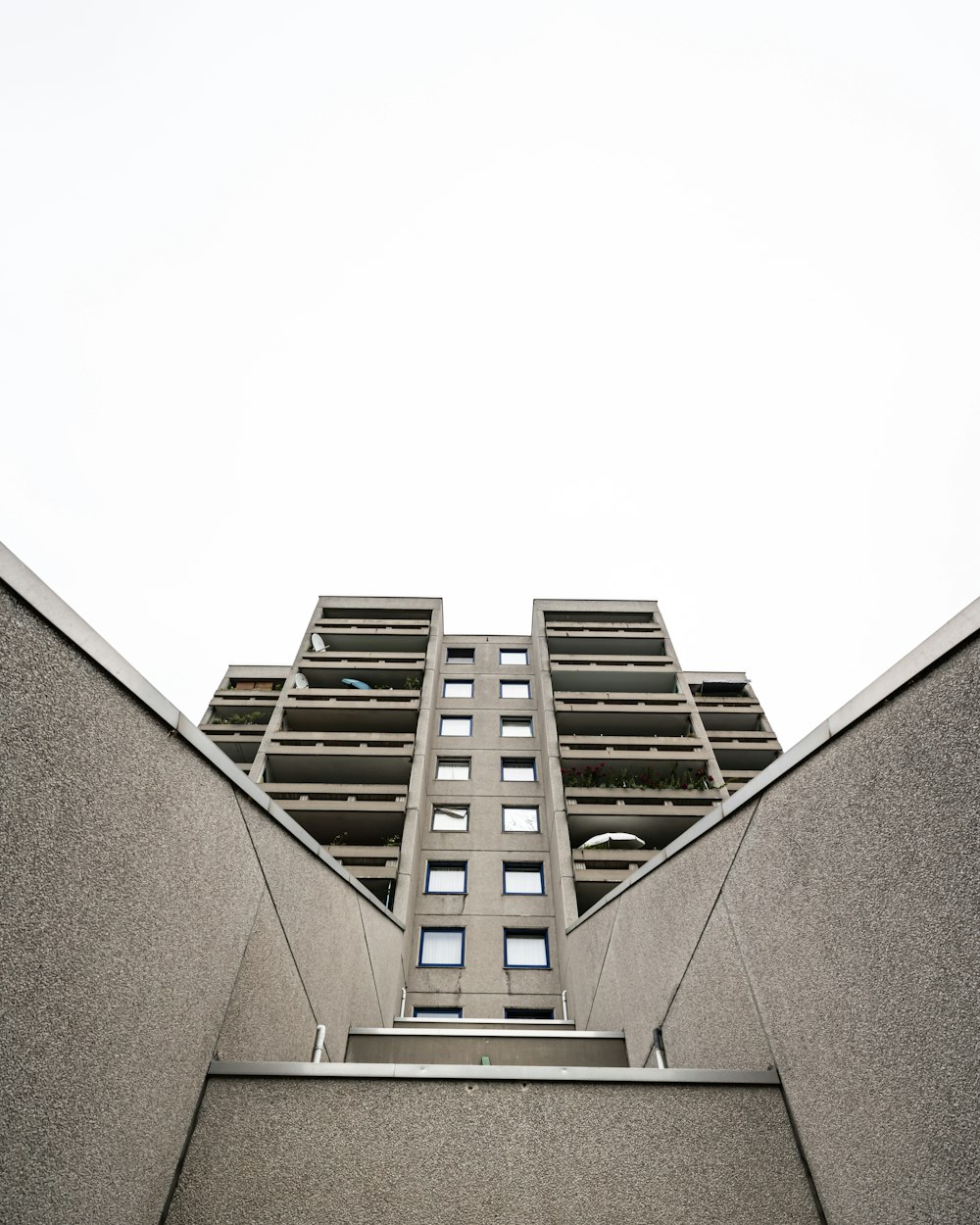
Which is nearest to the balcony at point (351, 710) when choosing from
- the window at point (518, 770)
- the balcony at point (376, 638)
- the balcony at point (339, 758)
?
the balcony at point (339, 758)

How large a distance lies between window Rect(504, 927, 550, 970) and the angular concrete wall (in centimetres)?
1409

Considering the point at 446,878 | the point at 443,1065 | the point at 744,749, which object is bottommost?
the point at 443,1065

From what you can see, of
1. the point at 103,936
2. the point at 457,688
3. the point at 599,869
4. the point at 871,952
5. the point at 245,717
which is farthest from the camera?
the point at 457,688

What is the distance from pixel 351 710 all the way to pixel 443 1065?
68.8 ft

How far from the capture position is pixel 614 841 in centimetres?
1986

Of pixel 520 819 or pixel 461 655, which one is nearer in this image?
pixel 520 819

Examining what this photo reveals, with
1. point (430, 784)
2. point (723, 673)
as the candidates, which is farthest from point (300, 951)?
point (723, 673)

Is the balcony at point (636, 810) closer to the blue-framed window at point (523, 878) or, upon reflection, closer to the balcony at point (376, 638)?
the blue-framed window at point (523, 878)

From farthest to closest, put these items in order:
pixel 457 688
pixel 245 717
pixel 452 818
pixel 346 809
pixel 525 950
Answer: pixel 457 688, pixel 245 717, pixel 452 818, pixel 346 809, pixel 525 950

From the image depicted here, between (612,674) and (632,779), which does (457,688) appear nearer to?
(612,674)

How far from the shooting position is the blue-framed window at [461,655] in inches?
1144

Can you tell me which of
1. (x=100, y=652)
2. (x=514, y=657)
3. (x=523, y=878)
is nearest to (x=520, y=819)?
(x=523, y=878)

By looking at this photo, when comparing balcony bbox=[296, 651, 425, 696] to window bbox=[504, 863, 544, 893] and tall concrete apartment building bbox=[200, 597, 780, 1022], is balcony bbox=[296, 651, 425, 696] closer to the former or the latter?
tall concrete apartment building bbox=[200, 597, 780, 1022]

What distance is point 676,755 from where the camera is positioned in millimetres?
22406
